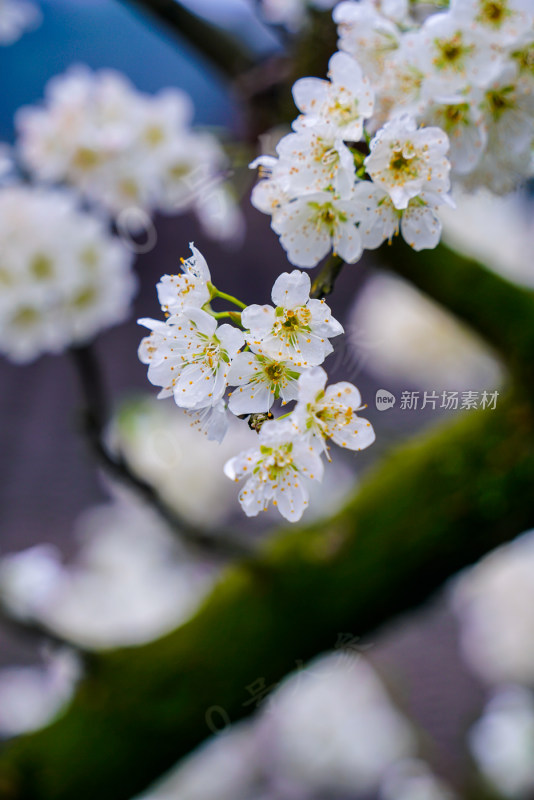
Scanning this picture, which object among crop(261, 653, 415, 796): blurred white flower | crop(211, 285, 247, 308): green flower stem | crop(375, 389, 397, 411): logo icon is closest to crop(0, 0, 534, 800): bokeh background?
crop(261, 653, 415, 796): blurred white flower

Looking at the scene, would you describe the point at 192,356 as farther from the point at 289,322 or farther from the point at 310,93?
the point at 310,93

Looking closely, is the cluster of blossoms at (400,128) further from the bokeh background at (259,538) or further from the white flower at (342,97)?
the bokeh background at (259,538)

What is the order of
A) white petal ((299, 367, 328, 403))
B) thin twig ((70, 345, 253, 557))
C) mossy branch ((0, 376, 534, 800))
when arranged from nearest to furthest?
white petal ((299, 367, 328, 403)) → mossy branch ((0, 376, 534, 800)) → thin twig ((70, 345, 253, 557))

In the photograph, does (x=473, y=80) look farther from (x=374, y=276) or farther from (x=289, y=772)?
(x=289, y=772)

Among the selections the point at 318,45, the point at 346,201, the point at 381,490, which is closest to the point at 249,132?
the point at 318,45

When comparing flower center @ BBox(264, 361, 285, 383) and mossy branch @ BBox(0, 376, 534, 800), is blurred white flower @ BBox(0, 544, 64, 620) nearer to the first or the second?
mossy branch @ BBox(0, 376, 534, 800)

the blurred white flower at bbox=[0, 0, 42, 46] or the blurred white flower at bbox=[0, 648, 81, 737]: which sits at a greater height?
the blurred white flower at bbox=[0, 0, 42, 46]

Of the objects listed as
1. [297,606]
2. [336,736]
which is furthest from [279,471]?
[336,736]
